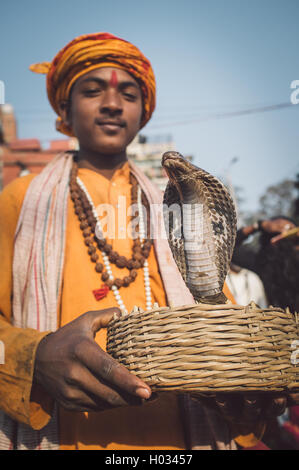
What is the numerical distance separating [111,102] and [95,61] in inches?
11.3

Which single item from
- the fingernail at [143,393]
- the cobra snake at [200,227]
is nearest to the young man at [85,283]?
the fingernail at [143,393]

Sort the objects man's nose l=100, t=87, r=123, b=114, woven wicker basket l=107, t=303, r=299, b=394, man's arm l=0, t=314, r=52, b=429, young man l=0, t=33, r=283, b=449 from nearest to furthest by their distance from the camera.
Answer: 1. woven wicker basket l=107, t=303, r=299, b=394
2. young man l=0, t=33, r=283, b=449
3. man's arm l=0, t=314, r=52, b=429
4. man's nose l=100, t=87, r=123, b=114

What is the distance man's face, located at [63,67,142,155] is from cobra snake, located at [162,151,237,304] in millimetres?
710

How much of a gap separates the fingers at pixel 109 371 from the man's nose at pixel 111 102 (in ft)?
3.72

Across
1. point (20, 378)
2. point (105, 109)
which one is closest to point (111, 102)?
point (105, 109)

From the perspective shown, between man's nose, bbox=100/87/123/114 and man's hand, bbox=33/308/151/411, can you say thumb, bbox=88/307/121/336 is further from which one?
man's nose, bbox=100/87/123/114

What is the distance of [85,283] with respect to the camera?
159cm

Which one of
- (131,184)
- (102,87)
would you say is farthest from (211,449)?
(102,87)

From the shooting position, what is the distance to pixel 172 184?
1.17m

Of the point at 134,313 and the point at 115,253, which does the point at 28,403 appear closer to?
the point at 134,313

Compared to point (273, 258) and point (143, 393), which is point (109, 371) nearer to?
point (143, 393)

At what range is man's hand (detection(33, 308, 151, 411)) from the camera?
0.96m

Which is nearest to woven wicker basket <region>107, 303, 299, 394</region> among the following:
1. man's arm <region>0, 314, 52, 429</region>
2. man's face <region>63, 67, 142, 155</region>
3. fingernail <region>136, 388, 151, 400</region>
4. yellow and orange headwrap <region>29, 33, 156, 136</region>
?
fingernail <region>136, 388, 151, 400</region>
